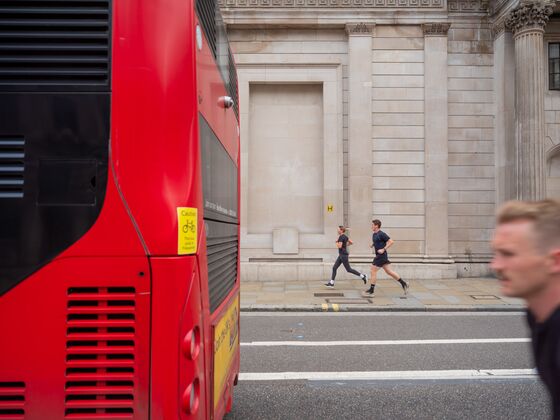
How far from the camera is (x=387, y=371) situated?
544cm

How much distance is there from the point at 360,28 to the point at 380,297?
886cm

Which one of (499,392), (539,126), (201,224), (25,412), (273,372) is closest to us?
(25,412)

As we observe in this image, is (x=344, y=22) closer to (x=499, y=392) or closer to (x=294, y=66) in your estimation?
(x=294, y=66)

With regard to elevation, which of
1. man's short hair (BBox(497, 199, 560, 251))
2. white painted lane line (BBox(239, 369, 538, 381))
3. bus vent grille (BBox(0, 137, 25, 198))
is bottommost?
white painted lane line (BBox(239, 369, 538, 381))

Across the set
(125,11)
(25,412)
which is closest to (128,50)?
(125,11)

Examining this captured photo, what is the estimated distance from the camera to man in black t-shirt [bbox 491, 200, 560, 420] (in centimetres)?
144

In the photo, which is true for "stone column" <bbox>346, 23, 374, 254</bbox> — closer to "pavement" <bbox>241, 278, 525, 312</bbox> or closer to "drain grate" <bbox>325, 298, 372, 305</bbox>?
"pavement" <bbox>241, 278, 525, 312</bbox>

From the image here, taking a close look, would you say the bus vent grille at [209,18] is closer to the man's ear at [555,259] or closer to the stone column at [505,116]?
the man's ear at [555,259]

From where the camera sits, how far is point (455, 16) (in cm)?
1470

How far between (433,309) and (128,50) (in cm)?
919

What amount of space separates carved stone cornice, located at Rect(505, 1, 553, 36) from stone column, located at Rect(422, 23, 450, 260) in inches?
79.4

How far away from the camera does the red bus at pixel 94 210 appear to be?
1.96m

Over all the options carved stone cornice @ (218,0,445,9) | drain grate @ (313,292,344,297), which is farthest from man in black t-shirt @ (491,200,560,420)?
carved stone cornice @ (218,0,445,9)

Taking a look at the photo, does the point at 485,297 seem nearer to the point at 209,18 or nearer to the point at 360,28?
the point at 360,28
